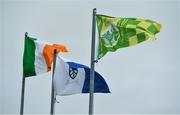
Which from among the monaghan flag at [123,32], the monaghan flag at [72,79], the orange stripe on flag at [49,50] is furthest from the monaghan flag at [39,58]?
the monaghan flag at [123,32]

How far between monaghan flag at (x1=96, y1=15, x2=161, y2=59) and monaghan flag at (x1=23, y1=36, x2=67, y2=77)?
4175 millimetres

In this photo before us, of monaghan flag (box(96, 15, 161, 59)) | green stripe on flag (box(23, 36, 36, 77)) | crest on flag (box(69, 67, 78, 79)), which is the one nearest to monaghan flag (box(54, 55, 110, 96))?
crest on flag (box(69, 67, 78, 79))

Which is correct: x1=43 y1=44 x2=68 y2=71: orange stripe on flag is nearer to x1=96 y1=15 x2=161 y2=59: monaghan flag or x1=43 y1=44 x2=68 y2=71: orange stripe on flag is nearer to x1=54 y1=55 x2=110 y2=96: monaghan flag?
x1=54 y1=55 x2=110 y2=96: monaghan flag

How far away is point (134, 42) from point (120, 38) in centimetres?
58

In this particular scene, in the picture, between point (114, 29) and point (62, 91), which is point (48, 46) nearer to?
point (62, 91)

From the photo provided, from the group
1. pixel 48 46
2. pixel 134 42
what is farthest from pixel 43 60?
pixel 134 42

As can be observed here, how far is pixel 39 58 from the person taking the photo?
22.8m

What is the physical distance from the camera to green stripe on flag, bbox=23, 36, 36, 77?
895 inches

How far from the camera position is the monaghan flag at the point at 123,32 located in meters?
18.0

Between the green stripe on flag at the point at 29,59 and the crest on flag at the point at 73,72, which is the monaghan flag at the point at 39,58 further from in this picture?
the crest on flag at the point at 73,72

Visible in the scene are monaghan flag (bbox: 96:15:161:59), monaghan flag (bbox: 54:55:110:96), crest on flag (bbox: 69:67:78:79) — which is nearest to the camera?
monaghan flag (bbox: 96:15:161:59)

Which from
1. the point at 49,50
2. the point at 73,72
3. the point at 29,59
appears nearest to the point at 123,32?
the point at 73,72

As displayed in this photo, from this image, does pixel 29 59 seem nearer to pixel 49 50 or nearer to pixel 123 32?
pixel 49 50

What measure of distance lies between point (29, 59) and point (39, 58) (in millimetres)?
478
